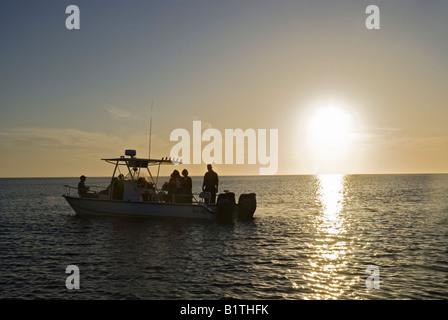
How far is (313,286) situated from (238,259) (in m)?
4.43

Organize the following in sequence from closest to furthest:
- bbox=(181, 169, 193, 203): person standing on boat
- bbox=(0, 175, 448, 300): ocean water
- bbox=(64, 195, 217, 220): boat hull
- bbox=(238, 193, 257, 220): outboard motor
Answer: bbox=(0, 175, 448, 300): ocean water, bbox=(64, 195, 217, 220): boat hull, bbox=(181, 169, 193, 203): person standing on boat, bbox=(238, 193, 257, 220): outboard motor

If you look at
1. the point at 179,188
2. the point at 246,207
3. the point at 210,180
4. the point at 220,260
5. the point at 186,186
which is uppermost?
the point at 210,180

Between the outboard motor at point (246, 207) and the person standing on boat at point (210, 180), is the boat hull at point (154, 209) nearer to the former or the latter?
the person standing on boat at point (210, 180)

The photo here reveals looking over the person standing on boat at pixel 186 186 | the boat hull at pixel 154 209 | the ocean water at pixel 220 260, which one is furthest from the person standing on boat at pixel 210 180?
the ocean water at pixel 220 260

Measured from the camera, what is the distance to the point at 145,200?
25906 millimetres

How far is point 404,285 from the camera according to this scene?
11.7 meters

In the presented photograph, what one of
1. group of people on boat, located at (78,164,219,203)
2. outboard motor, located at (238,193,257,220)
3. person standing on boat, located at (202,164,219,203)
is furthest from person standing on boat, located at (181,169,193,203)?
outboard motor, located at (238,193,257,220)

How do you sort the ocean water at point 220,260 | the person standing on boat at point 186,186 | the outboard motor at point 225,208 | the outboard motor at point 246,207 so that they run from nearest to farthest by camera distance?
the ocean water at point 220,260, the outboard motor at point 225,208, the person standing on boat at point 186,186, the outboard motor at point 246,207

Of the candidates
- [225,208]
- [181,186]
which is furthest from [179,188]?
[225,208]

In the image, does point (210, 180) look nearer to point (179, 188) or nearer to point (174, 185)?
point (179, 188)

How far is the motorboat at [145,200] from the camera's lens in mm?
25094

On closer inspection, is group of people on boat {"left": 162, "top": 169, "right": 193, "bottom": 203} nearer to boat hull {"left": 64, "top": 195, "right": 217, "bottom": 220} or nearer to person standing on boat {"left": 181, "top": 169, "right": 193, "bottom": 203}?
person standing on boat {"left": 181, "top": 169, "right": 193, "bottom": 203}

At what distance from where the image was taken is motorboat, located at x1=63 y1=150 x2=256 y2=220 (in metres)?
25.1
